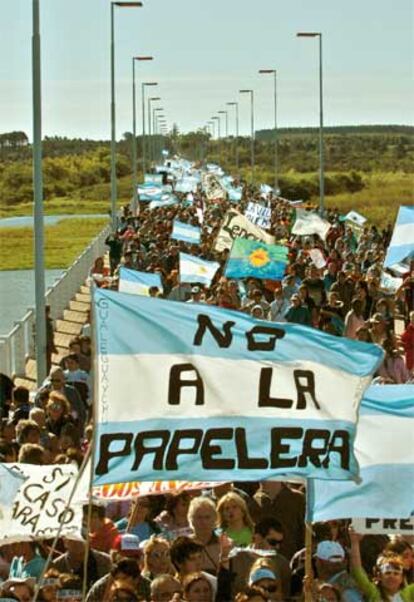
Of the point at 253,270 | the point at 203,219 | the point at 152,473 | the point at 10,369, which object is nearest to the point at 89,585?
the point at 152,473

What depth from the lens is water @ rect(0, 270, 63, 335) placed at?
142 feet

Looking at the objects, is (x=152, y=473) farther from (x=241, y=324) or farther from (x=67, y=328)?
(x=67, y=328)

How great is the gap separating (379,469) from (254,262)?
14.7m

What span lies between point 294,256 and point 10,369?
9.06 metres

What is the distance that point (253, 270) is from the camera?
947 inches

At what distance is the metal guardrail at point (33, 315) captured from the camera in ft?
69.1

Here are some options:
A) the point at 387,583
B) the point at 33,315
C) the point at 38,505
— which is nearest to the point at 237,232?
the point at 33,315

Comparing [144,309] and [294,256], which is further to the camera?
[294,256]

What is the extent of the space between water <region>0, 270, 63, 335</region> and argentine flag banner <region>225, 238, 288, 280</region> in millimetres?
11295

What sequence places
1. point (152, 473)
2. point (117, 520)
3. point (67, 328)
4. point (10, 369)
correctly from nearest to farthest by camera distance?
point (152, 473)
point (117, 520)
point (10, 369)
point (67, 328)

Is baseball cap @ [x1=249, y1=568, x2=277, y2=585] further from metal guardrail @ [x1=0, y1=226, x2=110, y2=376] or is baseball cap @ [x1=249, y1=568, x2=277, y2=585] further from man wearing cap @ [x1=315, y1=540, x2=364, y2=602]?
metal guardrail @ [x1=0, y1=226, x2=110, y2=376]

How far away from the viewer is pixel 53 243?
11244cm

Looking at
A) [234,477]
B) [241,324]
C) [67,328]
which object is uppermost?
[241,324]

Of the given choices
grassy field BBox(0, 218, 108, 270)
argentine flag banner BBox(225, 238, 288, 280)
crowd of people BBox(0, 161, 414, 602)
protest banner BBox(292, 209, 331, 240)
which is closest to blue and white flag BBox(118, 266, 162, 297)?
argentine flag banner BBox(225, 238, 288, 280)
